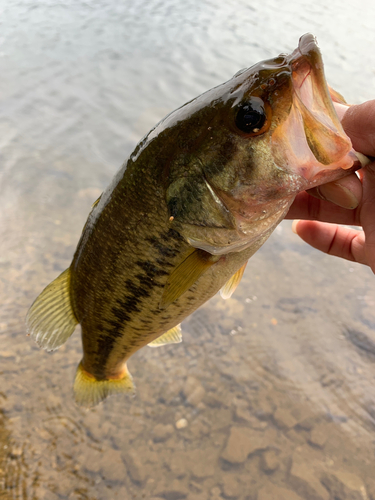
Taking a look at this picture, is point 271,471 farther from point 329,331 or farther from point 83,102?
point 83,102

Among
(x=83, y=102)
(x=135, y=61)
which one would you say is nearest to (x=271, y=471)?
(x=83, y=102)

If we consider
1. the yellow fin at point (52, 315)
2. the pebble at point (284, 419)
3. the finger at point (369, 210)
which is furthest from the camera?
the pebble at point (284, 419)

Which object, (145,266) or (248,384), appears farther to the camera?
(248,384)

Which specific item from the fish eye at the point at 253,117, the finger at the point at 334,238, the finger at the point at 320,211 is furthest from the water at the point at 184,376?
the fish eye at the point at 253,117

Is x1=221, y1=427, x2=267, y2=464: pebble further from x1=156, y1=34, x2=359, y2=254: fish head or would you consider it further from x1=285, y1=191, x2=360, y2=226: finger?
x1=156, y1=34, x2=359, y2=254: fish head

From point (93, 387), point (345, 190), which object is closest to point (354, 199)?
point (345, 190)

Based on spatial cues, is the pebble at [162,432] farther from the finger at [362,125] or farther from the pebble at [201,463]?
the finger at [362,125]

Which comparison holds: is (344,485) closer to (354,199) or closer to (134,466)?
(134,466)

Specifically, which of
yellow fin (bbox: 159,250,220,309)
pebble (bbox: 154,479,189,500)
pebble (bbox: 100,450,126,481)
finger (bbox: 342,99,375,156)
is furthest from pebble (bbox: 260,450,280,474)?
finger (bbox: 342,99,375,156)
